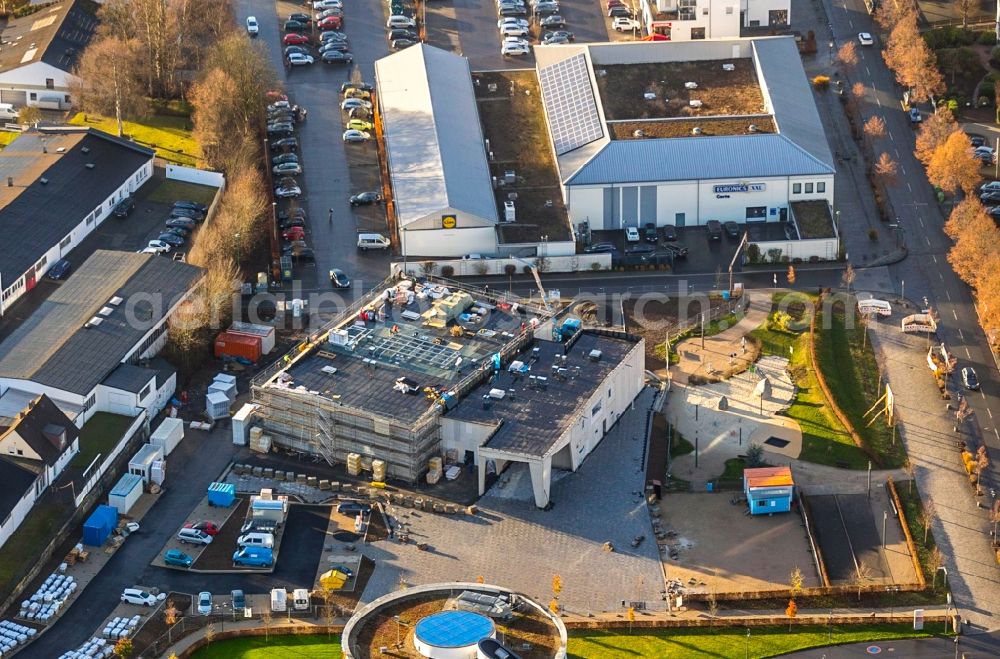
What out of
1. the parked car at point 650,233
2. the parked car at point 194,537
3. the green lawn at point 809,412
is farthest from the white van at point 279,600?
the parked car at point 650,233

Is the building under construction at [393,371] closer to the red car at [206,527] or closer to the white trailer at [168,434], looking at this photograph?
the white trailer at [168,434]

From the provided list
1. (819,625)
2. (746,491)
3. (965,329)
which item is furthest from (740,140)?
(819,625)

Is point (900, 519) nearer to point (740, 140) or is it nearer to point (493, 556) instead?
point (493, 556)

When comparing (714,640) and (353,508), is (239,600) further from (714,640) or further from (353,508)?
(714,640)

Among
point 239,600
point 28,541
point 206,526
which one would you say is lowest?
point 206,526

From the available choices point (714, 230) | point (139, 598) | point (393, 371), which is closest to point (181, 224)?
point (393, 371)

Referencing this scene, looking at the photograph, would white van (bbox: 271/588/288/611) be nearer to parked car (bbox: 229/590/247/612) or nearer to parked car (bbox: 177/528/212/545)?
parked car (bbox: 229/590/247/612)
